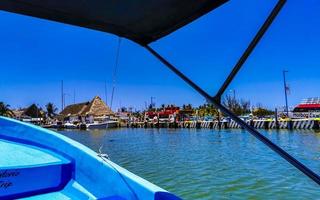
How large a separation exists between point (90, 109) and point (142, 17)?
90.2 m

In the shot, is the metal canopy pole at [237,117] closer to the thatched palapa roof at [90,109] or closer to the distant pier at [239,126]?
the distant pier at [239,126]

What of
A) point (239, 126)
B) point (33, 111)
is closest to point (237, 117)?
point (239, 126)

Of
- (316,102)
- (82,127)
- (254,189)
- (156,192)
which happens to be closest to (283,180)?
(254,189)

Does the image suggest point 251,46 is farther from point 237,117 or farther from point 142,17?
point 142,17

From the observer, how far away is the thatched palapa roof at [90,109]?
3526 inches

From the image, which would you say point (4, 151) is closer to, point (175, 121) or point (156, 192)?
point (156, 192)

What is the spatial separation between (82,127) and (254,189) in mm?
71845

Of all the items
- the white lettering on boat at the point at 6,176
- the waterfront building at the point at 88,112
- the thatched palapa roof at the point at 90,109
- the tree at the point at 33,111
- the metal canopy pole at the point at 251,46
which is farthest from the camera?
the tree at the point at 33,111

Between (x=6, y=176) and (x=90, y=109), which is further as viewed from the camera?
(x=90, y=109)

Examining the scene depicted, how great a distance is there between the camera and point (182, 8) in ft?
8.10

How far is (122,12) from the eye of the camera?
2.42 metres

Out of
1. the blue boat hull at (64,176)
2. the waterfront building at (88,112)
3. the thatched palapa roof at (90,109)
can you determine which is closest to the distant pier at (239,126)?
the waterfront building at (88,112)

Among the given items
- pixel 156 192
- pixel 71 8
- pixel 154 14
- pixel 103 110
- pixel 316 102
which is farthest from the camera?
pixel 103 110

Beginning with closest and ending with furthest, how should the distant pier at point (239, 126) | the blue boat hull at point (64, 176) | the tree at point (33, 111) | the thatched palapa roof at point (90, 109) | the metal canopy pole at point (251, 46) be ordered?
the metal canopy pole at point (251, 46)
the blue boat hull at point (64, 176)
the distant pier at point (239, 126)
the thatched palapa roof at point (90, 109)
the tree at point (33, 111)
